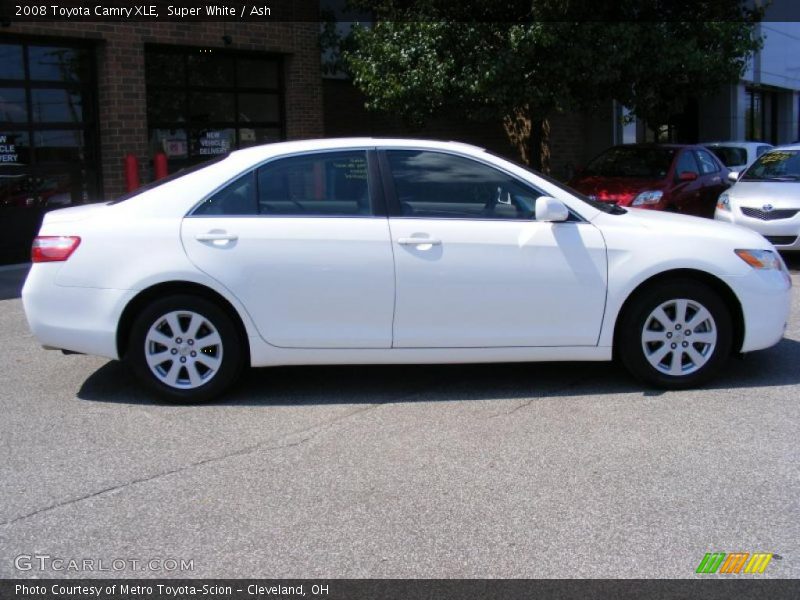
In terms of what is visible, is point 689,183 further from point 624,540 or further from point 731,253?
point 624,540

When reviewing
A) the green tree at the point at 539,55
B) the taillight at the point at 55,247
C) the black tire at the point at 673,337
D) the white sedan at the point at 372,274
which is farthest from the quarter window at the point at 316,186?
the green tree at the point at 539,55

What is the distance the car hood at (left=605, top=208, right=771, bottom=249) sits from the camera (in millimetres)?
5867

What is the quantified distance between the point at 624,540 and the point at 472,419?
5.67ft

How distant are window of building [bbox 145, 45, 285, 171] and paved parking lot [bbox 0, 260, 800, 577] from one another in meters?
8.23

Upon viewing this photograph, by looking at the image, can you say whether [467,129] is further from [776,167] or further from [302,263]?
[302,263]

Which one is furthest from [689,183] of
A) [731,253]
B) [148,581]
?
[148,581]

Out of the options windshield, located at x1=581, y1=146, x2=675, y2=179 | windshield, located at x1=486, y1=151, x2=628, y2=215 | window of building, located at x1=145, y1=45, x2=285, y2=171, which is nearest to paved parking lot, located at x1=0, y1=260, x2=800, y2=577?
windshield, located at x1=486, y1=151, x2=628, y2=215

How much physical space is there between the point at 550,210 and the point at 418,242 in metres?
0.85

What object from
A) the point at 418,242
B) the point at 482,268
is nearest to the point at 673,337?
the point at 482,268

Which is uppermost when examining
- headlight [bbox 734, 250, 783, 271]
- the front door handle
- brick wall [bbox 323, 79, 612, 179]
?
brick wall [bbox 323, 79, 612, 179]

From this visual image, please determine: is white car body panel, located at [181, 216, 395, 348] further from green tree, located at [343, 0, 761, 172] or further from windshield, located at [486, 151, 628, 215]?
green tree, located at [343, 0, 761, 172]

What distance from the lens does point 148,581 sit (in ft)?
11.5

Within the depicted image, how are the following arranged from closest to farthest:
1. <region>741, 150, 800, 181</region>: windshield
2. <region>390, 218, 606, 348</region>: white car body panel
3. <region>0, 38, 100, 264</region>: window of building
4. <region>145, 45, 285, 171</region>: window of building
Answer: <region>390, 218, 606, 348</region>: white car body panel, <region>741, 150, 800, 181</region>: windshield, <region>0, 38, 100, 264</region>: window of building, <region>145, 45, 285, 171</region>: window of building

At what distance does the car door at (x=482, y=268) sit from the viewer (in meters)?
5.62
